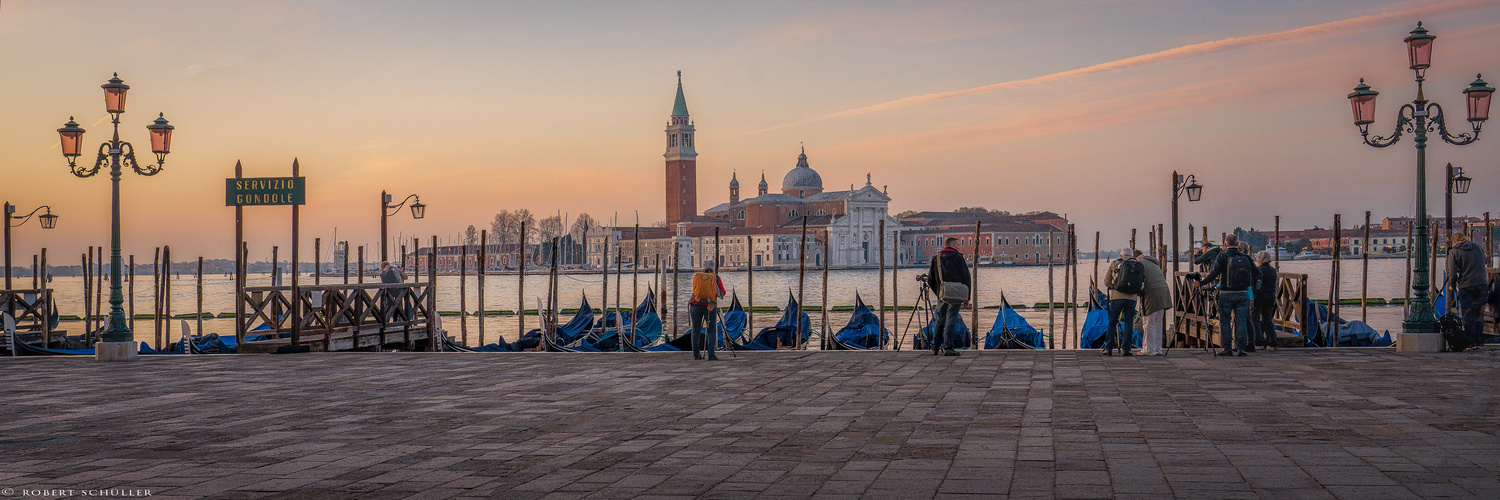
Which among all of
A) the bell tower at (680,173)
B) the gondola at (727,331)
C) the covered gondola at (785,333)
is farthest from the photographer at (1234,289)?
the bell tower at (680,173)

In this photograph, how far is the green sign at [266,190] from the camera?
14.7m

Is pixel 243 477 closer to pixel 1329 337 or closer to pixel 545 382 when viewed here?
pixel 545 382

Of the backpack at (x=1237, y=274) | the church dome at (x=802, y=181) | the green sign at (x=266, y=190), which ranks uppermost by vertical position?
the church dome at (x=802, y=181)

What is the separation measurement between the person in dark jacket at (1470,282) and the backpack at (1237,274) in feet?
7.06

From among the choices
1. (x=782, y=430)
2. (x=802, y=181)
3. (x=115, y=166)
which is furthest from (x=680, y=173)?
(x=782, y=430)

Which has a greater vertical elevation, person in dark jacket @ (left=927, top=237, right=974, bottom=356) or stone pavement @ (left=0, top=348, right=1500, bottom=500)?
person in dark jacket @ (left=927, top=237, right=974, bottom=356)

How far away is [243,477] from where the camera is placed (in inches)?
193

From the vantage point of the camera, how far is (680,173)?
112188 millimetres

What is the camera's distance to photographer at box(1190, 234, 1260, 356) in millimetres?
10695

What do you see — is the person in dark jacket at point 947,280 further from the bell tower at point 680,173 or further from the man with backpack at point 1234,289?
the bell tower at point 680,173

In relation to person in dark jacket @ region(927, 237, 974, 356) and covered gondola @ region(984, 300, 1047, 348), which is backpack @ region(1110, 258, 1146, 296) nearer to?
person in dark jacket @ region(927, 237, 974, 356)

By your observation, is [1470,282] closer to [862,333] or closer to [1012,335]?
[1012,335]

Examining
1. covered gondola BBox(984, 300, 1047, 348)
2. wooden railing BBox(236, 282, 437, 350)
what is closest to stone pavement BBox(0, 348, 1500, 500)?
wooden railing BBox(236, 282, 437, 350)

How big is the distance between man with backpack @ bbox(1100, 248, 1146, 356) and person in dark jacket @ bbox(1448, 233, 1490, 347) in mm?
3001
